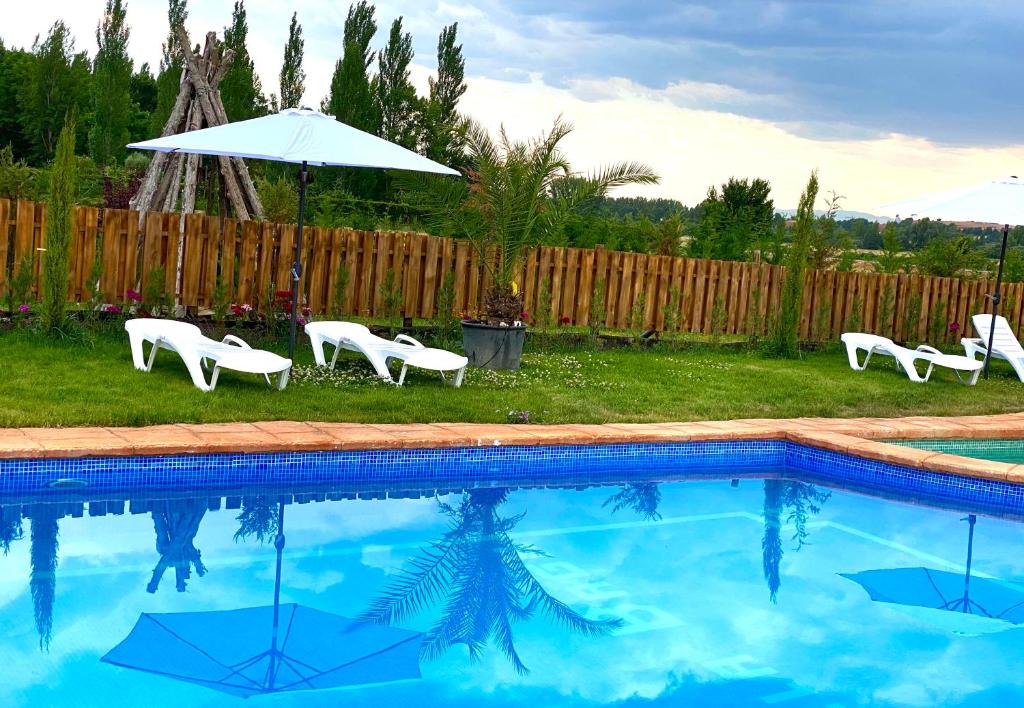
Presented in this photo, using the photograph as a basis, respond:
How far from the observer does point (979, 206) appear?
11422 mm

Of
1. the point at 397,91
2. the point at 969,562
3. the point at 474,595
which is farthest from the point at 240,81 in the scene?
the point at 969,562

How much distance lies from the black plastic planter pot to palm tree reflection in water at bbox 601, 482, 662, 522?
2.88 metres

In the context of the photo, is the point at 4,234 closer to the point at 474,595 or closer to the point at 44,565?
the point at 44,565

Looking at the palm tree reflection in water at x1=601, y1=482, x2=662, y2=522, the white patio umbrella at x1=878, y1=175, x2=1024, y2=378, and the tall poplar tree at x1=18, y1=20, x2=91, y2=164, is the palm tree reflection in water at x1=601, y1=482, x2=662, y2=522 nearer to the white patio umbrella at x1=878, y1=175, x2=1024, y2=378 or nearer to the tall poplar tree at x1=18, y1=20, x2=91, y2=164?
the white patio umbrella at x1=878, y1=175, x2=1024, y2=378

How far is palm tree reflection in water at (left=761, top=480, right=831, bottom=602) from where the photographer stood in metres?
5.96

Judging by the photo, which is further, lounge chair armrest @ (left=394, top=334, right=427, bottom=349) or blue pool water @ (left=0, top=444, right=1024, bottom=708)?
lounge chair armrest @ (left=394, top=334, right=427, bottom=349)

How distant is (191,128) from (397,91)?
73.6ft

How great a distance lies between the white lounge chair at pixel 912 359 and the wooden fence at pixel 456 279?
1.54m

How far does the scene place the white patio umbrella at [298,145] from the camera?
8305 millimetres

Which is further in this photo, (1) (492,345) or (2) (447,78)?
(2) (447,78)

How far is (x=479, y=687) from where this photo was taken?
412 centimetres

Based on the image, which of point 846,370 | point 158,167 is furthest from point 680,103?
point 158,167

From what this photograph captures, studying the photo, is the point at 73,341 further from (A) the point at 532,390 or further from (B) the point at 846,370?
(B) the point at 846,370

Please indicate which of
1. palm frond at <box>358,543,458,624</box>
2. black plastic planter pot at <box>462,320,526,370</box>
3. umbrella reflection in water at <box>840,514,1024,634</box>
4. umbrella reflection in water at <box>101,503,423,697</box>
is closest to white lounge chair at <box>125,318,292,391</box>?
black plastic planter pot at <box>462,320,526,370</box>
